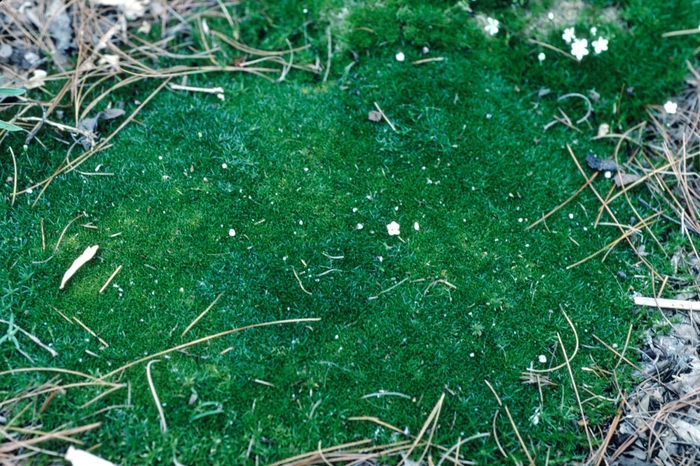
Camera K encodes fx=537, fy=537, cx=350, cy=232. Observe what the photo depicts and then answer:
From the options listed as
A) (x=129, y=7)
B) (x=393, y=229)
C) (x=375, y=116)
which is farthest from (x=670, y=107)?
(x=129, y=7)

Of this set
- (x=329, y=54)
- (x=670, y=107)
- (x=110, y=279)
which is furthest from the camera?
(x=329, y=54)

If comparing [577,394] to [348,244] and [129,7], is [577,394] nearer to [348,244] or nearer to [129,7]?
[348,244]

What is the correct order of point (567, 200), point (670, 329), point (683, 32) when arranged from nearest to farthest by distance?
point (670, 329) < point (567, 200) < point (683, 32)

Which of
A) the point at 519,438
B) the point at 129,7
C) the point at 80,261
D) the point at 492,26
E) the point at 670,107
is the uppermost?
the point at 129,7

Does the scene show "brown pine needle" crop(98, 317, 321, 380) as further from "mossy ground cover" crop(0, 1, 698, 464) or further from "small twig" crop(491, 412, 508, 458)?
"small twig" crop(491, 412, 508, 458)

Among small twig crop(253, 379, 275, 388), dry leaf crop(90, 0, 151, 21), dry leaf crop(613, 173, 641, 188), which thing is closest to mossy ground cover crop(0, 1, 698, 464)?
small twig crop(253, 379, 275, 388)

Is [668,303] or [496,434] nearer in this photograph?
[496,434]

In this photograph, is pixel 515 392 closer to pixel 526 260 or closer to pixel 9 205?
pixel 526 260
